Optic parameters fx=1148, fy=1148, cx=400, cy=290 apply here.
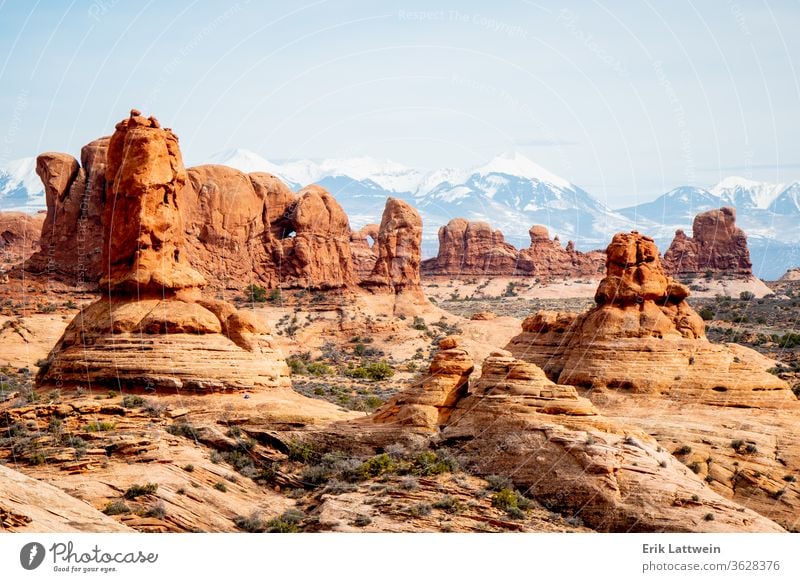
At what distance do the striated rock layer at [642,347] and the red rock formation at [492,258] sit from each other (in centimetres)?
10881

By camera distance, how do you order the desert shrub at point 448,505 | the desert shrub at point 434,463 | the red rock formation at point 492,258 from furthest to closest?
the red rock formation at point 492,258 < the desert shrub at point 434,463 < the desert shrub at point 448,505

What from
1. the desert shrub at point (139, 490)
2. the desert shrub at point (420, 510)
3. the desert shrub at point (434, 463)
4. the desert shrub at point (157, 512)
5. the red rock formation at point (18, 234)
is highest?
the red rock formation at point (18, 234)

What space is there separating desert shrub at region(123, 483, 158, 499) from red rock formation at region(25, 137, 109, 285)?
46444 mm

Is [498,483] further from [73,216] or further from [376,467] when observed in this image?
[73,216]

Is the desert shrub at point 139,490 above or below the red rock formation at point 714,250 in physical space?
below

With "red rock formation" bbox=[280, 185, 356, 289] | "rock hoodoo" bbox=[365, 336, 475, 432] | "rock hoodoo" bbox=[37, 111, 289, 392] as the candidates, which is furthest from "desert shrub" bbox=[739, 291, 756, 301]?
"rock hoodoo" bbox=[365, 336, 475, 432]

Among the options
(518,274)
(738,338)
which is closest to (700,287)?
(518,274)

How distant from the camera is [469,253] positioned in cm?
15975

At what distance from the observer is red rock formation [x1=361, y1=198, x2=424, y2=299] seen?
9632cm

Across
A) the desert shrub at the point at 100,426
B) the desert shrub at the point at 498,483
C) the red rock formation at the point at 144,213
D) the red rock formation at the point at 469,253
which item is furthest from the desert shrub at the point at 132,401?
the red rock formation at the point at 469,253

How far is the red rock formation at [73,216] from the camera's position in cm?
7588

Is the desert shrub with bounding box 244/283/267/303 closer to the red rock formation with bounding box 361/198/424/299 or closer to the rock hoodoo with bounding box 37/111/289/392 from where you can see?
the red rock formation with bounding box 361/198/424/299

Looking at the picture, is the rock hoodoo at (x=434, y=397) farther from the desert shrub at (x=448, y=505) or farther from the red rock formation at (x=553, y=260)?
the red rock formation at (x=553, y=260)
